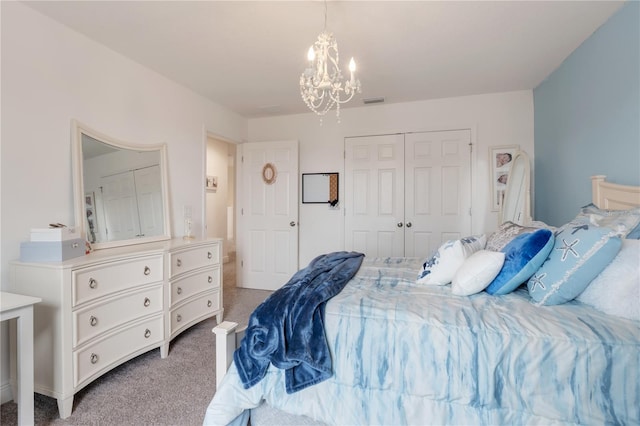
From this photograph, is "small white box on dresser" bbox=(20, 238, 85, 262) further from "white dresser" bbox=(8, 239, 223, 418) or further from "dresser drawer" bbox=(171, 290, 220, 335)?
"dresser drawer" bbox=(171, 290, 220, 335)

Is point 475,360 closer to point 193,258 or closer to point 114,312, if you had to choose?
point 114,312

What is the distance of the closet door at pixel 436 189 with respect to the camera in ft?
12.3

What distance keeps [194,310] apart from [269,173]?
84.5 inches

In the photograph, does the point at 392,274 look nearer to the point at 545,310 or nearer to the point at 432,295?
the point at 432,295

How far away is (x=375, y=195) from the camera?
405 centimetres

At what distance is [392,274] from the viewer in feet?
6.77

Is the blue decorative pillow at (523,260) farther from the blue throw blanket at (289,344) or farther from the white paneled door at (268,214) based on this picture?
the white paneled door at (268,214)

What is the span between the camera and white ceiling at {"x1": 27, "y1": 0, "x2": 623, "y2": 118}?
6.72ft

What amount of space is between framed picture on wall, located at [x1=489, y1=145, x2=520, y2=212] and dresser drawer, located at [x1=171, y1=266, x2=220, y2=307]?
10.5 feet

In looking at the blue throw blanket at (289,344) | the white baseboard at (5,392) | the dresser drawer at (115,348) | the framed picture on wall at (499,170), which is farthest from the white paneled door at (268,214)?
the blue throw blanket at (289,344)

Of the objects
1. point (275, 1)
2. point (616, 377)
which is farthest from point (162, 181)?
point (616, 377)

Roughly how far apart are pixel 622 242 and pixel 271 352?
164 cm

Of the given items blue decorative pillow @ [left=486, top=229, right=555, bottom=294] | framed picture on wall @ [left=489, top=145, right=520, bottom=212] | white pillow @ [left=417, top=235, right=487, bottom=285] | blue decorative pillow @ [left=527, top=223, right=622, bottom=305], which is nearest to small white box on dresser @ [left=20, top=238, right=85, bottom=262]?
white pillow @ [left=417, top=235, right=487, bottom=285]

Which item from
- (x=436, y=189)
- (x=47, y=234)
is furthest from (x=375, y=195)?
(x=47, y=234)
